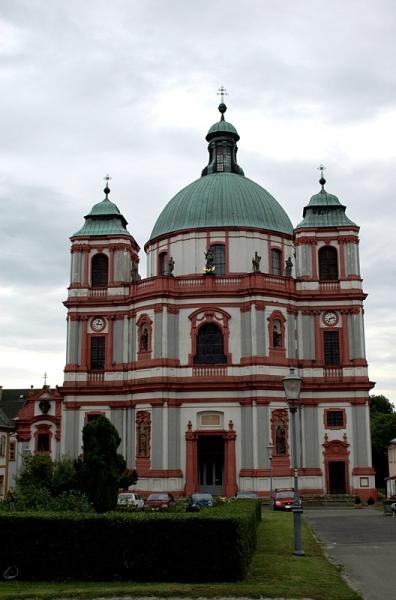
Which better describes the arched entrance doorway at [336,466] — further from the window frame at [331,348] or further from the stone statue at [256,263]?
the stone statue at [256,263]

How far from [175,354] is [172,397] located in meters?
3.22

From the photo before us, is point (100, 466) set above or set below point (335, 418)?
below

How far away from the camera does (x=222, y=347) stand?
53.3 meters

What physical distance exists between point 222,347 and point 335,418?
9.88 m

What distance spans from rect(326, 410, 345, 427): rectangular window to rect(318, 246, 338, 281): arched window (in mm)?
10539

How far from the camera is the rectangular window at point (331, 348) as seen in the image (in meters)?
54.7

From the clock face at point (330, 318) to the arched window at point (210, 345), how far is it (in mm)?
8399

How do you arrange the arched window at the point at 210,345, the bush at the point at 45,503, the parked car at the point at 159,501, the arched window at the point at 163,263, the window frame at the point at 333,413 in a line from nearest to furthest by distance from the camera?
the bush at the point at 45,503 < the parked car at the point at 159,501 < the window frame at the point at 333,413 < the arched window at the point at 210,345 < the arched window at the point at 163,263

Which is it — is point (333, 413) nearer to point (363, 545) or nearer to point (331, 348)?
point (331, 348)

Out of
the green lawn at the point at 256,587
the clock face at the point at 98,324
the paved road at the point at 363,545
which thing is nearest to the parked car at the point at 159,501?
the paved road at the point at 363,545

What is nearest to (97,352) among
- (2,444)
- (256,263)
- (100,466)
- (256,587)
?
(2,444)

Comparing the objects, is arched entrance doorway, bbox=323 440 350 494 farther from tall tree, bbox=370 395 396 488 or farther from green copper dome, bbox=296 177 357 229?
tall tree, bbox=370 395 396 488

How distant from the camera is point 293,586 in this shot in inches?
655

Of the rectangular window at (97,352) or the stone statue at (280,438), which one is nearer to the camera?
the stone statue at (280,438)
